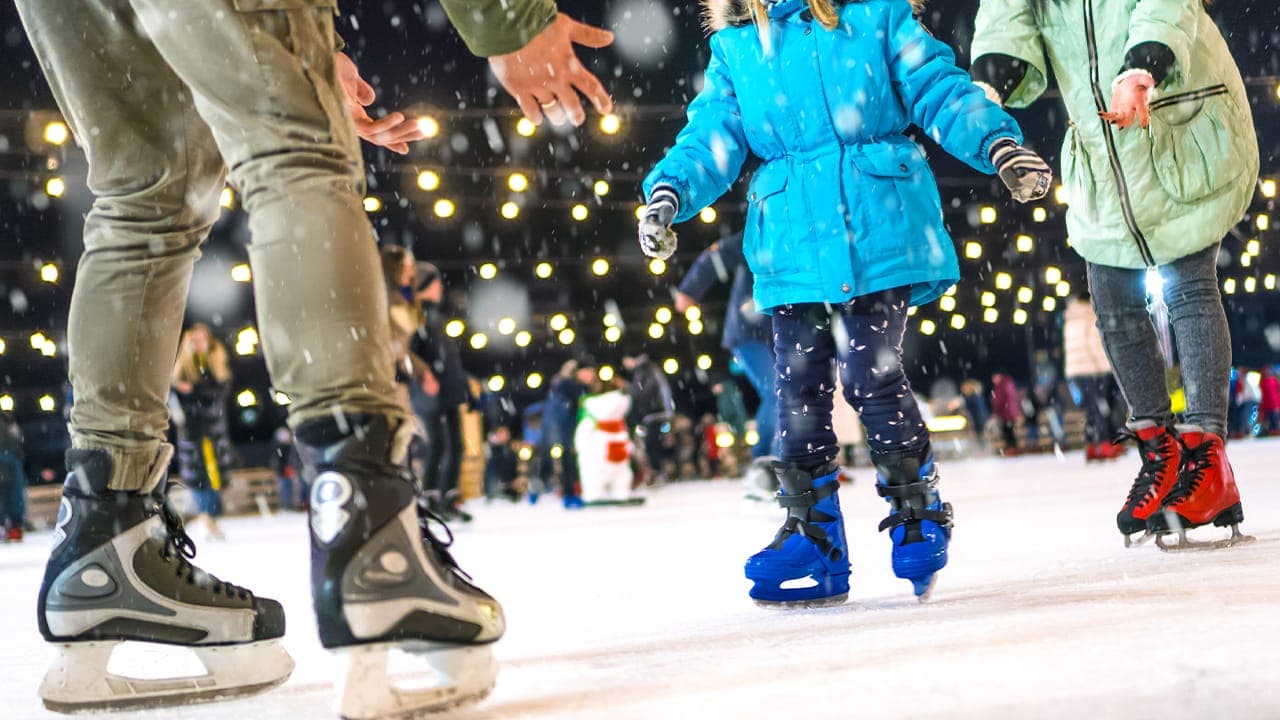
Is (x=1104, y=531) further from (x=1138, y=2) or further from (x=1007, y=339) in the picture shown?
(x=1007, y=339)

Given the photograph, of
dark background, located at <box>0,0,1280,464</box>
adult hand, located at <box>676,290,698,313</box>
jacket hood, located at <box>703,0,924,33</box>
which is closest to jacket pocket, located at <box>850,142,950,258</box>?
jacket hood, located at <box>703,0,924,33</box>

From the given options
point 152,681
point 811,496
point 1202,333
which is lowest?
point 152,681

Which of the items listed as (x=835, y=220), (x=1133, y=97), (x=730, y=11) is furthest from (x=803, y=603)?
(x=1133, y=97)

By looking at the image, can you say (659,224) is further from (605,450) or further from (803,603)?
(605,450)

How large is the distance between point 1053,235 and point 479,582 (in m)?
17.9

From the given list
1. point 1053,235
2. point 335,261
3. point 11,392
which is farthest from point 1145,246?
point 1053,235

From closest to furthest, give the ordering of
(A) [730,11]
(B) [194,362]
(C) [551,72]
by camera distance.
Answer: (C) [551,72], (A) [730,11], (B) [194,362]

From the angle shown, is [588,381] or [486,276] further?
[486,276]

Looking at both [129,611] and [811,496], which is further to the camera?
[811,496]

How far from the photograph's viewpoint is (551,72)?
53.0 inches

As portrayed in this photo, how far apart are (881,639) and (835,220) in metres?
0.93

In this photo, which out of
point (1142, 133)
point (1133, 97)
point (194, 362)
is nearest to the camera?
point (1133, 97)

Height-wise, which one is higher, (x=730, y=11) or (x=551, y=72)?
(x=730, y=11)

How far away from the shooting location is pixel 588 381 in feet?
29.4
